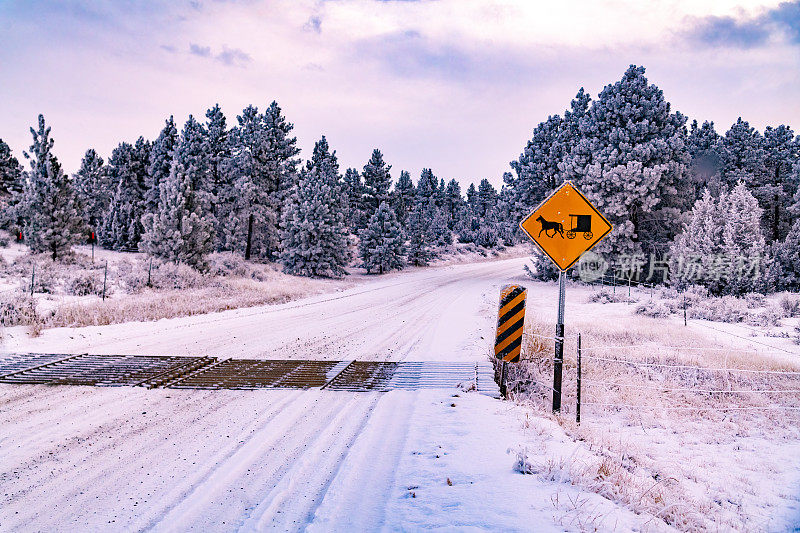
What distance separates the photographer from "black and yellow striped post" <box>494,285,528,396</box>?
7133mm

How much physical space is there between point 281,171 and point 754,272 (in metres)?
33.4

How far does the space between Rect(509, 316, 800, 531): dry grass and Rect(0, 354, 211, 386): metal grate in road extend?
6.20m

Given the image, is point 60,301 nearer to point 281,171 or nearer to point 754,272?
point 281,171

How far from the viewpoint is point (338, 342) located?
11.2m

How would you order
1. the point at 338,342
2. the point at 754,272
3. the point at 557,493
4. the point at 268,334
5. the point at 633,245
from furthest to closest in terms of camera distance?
the point at 633,245 → the point at 754,272 → the point at 268,334 → the point at 338,342 → the point at 557,493

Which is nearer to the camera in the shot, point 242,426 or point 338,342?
point 242,426

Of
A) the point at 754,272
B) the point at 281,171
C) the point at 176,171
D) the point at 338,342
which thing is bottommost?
the point at 338,342

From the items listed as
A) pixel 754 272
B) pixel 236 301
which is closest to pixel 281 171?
pixel 236 301

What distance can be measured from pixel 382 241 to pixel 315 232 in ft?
29.2

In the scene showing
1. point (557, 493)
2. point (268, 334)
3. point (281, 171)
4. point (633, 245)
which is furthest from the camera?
point (281, 171)

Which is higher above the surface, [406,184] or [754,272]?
[406,184]

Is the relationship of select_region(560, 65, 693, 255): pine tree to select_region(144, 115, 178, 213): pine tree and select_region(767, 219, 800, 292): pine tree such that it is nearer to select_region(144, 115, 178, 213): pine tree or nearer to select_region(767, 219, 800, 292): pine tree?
select_region(767, 219, 800, 292): pine tree

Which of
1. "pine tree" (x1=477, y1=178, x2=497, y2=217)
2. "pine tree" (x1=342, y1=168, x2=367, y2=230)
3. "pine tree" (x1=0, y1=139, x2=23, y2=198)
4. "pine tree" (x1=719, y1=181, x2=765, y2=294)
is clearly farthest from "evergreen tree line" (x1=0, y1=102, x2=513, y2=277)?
"pine tree" (x1=477, y1=178, x2=497, y2=217)

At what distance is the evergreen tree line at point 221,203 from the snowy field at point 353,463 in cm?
2017
